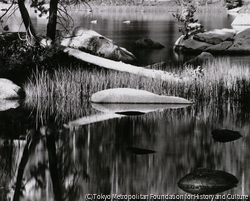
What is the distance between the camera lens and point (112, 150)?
299 inches

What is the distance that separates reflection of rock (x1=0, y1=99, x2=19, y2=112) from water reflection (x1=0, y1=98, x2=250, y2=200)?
0.62m

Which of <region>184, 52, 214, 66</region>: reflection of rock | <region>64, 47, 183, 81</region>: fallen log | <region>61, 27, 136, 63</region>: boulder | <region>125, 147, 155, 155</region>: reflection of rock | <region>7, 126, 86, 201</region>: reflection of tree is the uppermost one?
<region>7, 126, 86, 201</region>: reflection of tree

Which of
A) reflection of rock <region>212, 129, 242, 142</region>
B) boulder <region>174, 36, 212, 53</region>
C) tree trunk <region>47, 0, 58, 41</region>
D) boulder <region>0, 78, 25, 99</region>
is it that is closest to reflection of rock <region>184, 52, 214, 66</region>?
tree trunk <region>47, 0, 58, 41</region>

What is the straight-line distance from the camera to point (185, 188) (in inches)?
233

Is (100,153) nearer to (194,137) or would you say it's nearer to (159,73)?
(194,137)

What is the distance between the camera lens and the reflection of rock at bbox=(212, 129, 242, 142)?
8250mm

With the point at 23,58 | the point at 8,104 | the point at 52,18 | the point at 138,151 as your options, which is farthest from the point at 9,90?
the point at 138,151

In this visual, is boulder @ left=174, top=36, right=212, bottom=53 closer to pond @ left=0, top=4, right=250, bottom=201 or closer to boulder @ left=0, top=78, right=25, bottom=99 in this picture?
pond @ left=0, top=4, right=250, bottom=201

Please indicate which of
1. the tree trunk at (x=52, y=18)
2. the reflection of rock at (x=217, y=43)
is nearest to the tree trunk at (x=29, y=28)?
the tree trunk at (x=52, y=18)

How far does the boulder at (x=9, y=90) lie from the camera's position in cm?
1129

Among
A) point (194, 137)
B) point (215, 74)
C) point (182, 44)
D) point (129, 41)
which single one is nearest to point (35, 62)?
point (215, 74)

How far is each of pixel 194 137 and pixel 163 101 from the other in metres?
2.68

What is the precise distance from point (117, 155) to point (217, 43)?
660 inches

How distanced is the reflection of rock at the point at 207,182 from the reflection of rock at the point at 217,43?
15774 millimetres
